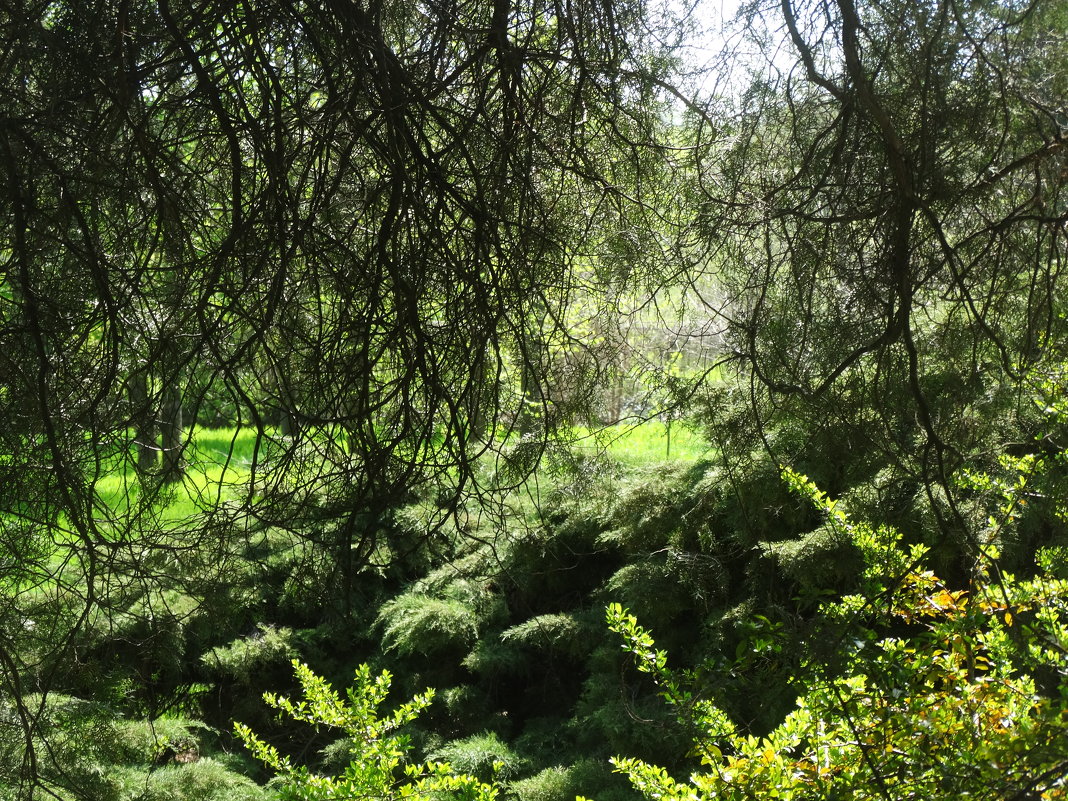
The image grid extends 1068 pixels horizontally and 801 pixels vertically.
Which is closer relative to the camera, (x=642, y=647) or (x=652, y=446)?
(x=642, y=647)

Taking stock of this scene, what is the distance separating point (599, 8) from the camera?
2.22 m

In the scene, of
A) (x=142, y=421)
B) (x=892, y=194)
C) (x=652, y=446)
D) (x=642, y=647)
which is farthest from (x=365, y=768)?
(x=652, y=446)

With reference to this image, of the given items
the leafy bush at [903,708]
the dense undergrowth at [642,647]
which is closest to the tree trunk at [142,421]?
the dense undergrowth at [642,647]

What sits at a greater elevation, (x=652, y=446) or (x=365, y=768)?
(x=652, y=446)

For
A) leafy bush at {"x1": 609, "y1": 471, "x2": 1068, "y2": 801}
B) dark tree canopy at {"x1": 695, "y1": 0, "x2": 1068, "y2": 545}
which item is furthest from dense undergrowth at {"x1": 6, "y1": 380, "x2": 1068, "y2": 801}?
dark tree canopy at {"x1": 695, "y1": 0, "x2": 1068, "y2": 545}

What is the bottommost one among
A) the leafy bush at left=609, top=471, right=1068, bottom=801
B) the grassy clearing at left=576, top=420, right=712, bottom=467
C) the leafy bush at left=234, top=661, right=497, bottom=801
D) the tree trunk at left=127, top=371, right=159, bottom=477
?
the leafy bush at left=234, top=661, right=497, bottom=801

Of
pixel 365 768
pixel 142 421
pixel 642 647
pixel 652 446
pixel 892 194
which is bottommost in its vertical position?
pixel 365 768

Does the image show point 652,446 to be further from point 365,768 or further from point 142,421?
point 142,421

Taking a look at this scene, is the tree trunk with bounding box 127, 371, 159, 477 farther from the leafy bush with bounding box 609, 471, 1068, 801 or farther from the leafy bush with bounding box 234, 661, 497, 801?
the leafy bush with bounding box 609, 471, 1068, 801

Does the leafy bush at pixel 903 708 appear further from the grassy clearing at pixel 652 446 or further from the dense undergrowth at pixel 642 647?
the grassy clearing at pixel 652 446

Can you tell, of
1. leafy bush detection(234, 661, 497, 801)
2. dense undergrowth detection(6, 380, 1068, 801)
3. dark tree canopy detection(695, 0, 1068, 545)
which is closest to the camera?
dark tree canopy detection(695, 0, 1068, 545)

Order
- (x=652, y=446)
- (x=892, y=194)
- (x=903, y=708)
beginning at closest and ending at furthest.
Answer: (x=892, y=194) < (x=903, y=708) < (x=652, y=446)

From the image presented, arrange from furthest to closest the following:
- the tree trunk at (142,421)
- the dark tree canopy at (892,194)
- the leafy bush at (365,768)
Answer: the leafy bush at (365,768) → the dark tree canopy at (892,194) → the tree trunk at (142,421)

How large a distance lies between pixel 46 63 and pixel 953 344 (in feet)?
7.99
